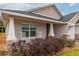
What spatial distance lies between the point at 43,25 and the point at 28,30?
0.32 meters

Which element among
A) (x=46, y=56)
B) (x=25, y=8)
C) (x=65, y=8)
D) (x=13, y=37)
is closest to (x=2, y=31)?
(x=13, y=37)

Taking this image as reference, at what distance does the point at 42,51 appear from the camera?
510 centimetres

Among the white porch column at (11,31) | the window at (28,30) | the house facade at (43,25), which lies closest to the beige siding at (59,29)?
the house facade at (43,25)

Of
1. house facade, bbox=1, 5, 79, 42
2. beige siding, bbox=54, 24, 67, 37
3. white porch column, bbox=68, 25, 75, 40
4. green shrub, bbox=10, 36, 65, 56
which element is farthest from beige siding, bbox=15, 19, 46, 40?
white porch column, bbox=68, 25, 75, 40

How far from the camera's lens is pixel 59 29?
5.15m

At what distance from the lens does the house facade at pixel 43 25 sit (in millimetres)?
5098

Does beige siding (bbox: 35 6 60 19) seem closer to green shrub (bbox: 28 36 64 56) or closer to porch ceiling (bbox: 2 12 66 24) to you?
porch ceiling (bbox: 2 12 66 24)

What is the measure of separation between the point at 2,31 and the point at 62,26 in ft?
3.91

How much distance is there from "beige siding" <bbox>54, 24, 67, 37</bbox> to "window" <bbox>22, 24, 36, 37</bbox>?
0.44 metres

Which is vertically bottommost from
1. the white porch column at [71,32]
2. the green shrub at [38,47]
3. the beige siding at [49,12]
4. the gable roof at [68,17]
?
the green shrub at [38,47]

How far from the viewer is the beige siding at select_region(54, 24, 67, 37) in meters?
5.16

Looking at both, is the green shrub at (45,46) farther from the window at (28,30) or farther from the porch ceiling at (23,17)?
the porch ceiling at (23,17)

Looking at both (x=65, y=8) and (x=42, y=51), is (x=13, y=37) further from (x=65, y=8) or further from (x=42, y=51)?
(x=65, y=8)

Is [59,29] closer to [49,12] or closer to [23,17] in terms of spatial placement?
[49,12]
